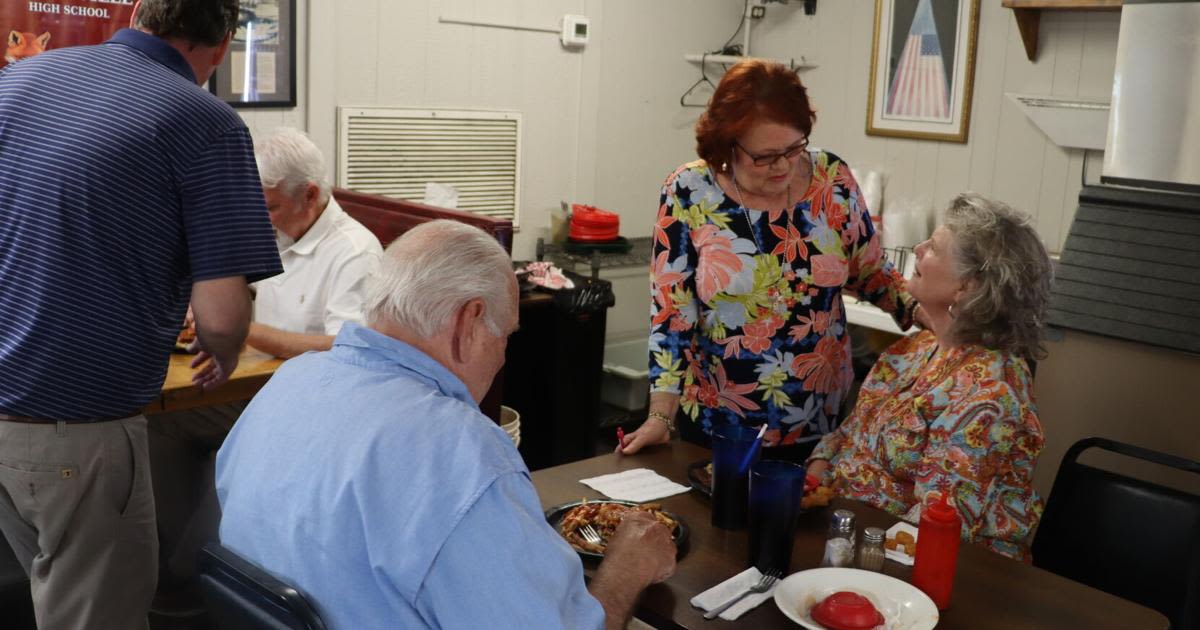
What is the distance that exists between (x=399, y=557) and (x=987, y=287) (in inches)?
50.8

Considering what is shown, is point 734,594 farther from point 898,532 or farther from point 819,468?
point 819,468

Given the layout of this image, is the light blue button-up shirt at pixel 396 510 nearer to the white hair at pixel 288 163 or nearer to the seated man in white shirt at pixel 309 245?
the seated man in white shirt at pixel 309 245


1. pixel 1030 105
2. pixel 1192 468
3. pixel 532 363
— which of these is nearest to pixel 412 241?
pixel 1192 468

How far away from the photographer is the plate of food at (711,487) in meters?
1.94


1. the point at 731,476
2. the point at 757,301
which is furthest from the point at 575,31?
the point at 731,476

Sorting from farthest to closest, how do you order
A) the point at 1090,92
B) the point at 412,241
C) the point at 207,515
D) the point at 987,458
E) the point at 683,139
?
the point at 683,139 → the point at 1090,92 → the point at 207,515 → the point at 987,458 → the point at 412,241

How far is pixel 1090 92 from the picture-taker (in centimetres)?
412

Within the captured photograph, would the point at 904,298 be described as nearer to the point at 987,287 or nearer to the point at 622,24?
the point at 987,287

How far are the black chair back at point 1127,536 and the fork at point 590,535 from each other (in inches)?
36.6

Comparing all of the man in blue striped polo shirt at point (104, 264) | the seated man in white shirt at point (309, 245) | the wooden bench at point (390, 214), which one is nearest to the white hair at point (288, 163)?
the seated man in white shirt at point (309, 245)

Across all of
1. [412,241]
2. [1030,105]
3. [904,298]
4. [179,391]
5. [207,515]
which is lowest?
[207,515]

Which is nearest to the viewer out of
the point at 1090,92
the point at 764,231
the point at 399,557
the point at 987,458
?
the point at 399,557

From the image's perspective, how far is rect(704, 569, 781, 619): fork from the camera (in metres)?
1.57

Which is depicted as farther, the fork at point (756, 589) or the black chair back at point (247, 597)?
the fork at point (756, 589)
